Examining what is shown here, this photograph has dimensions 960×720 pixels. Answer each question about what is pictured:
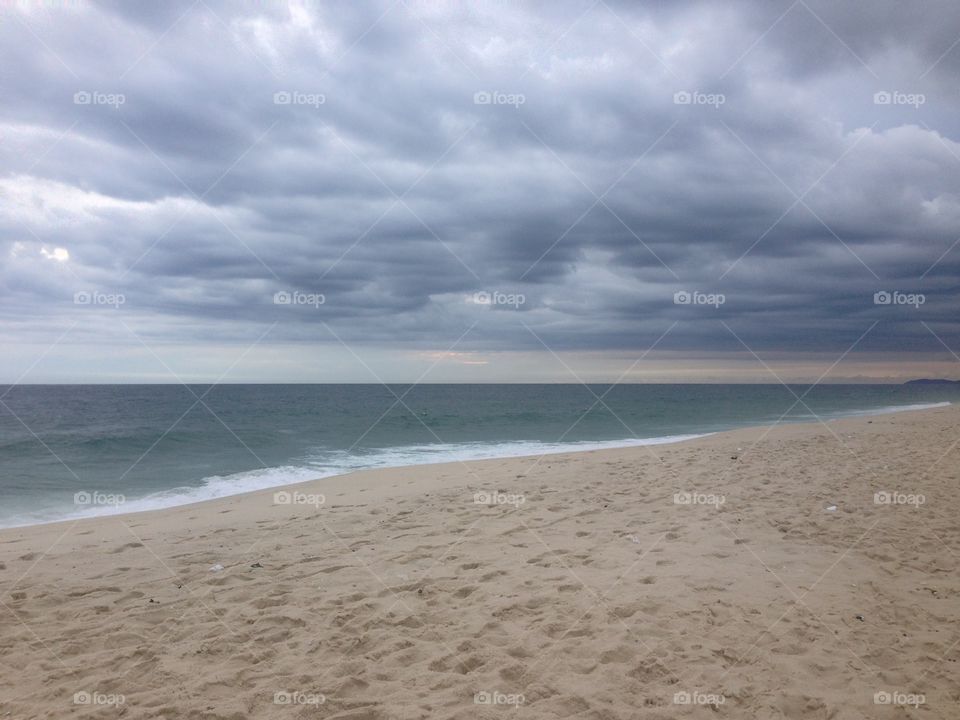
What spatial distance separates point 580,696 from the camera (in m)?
4.02

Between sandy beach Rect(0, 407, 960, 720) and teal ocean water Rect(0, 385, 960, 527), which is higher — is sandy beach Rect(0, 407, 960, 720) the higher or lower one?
the lower one

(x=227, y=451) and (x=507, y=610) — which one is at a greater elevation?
(x=227, y=451)

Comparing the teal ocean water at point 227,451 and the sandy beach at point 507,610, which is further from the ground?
the teal ocean water at point 227,451

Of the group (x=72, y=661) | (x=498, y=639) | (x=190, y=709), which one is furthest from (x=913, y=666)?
(x=72, y=661)

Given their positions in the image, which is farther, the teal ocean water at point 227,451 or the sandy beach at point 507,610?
the teal ocean water at point 227,451

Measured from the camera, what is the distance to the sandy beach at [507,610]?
408cm

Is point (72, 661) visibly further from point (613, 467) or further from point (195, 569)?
point (613, 467)

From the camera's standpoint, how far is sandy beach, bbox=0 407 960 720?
4.08m

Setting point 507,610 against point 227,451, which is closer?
point 507,610

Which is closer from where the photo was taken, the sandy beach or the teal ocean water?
the sandy beach

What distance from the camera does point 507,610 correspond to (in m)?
5.30

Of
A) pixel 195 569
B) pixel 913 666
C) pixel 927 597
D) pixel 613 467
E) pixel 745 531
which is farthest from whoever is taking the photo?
pixel 613 467

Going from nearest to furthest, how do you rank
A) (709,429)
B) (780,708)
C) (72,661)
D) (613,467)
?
(780,708)
(72,661)
(613,467)
(709,429)

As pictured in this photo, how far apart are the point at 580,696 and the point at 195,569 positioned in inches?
189
